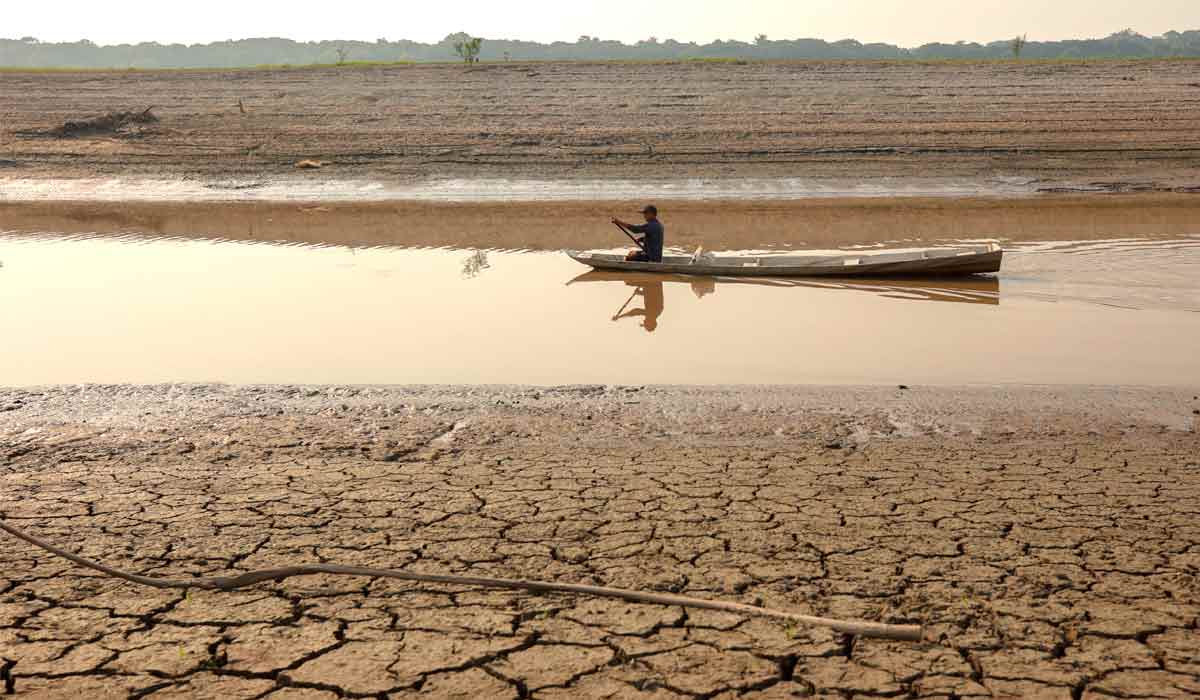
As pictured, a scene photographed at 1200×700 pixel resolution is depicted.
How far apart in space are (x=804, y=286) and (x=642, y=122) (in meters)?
13.3

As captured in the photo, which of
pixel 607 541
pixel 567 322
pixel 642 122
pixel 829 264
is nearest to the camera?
pixel 607 541

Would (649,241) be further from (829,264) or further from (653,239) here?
(829,264)

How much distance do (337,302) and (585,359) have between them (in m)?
3.85

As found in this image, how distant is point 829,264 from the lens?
43.0 ft

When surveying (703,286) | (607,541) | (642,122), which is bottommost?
(607,541)

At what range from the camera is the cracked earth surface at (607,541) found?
3.99 meters

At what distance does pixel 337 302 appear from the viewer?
12141 mm

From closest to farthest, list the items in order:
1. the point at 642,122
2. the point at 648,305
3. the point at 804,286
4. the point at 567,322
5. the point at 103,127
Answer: the point at 567,322 → the point at 648,305 → the point at 804,286 → the point at 642,122 → the point at 103,127

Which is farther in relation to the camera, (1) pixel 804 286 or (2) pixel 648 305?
(1) pixel 804 286

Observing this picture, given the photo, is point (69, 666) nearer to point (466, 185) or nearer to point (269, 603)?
point (269, 603)

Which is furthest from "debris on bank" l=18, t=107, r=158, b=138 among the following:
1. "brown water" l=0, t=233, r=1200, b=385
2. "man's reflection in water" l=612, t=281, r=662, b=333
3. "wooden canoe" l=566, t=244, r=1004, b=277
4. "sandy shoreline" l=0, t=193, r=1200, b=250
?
"man's reflection in water" l=612, t=281, r=662, b=333

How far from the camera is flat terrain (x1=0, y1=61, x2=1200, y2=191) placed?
2319cm

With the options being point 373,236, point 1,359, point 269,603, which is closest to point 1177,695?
point 269,603

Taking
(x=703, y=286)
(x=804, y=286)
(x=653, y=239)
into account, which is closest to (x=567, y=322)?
(x=703, y=286)
